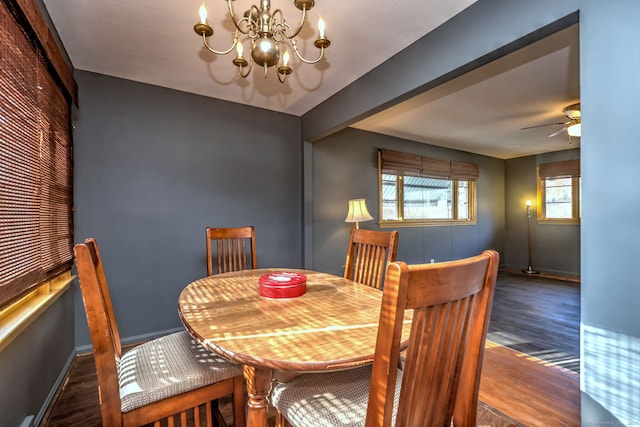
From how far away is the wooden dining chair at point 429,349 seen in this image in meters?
0.62

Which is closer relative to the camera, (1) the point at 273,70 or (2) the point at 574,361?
(2) the point at 574,361

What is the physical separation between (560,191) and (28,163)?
24.6 feet

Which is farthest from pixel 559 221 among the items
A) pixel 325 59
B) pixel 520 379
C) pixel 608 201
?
pixel 325 59

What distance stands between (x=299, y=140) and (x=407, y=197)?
2.24m

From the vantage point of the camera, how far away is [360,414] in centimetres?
98

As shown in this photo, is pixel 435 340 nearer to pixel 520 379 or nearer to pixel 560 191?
pixel 520 379

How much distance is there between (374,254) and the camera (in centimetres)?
196

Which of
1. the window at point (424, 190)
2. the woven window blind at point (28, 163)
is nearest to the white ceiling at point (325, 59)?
the woven window blind at point (28, 163)

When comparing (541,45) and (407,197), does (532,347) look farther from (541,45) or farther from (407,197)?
(407,197)

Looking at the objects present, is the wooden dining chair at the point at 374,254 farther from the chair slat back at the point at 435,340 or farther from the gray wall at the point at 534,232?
the gray wall at the point at 534,232

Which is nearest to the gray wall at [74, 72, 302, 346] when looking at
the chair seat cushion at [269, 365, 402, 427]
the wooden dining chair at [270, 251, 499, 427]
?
the chair seat cushion at [269, 365, 402, 427]

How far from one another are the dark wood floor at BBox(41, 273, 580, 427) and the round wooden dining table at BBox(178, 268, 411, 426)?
90 centimetres

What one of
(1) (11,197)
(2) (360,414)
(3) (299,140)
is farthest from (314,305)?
(3) (299,140)

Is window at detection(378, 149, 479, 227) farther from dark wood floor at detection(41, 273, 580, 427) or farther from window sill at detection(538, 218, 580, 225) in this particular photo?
dark wood floor at detection(41, 273, 580, 427)
